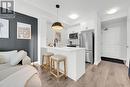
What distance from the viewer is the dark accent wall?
3189 mm

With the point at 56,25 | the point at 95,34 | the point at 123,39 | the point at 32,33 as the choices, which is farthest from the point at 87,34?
the point at 32,33

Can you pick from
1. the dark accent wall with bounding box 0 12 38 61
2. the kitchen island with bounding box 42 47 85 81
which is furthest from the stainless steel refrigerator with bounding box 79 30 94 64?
the dark accent wall with bounding box 0 12 38 61

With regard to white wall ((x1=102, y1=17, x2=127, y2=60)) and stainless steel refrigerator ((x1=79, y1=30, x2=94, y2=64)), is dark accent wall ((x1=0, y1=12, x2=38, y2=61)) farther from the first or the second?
white wall ((x1=102, y1=17, x2=127, y2=60))

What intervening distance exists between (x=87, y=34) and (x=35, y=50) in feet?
9.97

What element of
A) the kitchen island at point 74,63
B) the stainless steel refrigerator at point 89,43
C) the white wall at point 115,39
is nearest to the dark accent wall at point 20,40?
the kitchen island at point 74,63

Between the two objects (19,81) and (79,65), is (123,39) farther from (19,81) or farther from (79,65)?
(19,81)

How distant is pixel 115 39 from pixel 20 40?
592 centimetres

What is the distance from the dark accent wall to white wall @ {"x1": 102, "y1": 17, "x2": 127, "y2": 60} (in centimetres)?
459

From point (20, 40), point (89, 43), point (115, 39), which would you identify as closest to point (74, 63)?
point (89, 43)

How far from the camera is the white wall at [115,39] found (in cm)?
491

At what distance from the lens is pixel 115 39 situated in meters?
5.36

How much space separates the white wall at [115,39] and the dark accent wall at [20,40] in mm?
4593

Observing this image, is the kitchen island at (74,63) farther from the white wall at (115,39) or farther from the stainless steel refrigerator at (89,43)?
the white wall at (115,39)

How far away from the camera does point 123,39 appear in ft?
16.3
